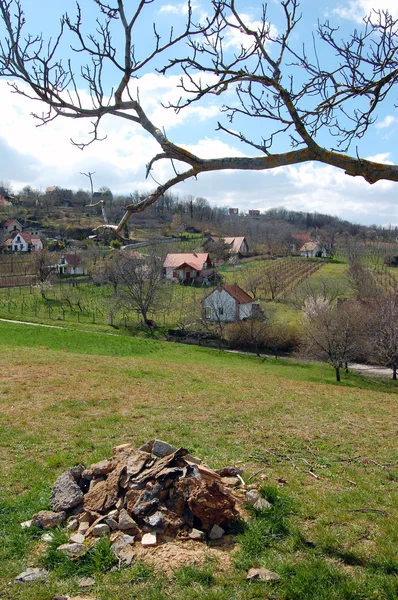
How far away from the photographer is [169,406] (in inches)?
411

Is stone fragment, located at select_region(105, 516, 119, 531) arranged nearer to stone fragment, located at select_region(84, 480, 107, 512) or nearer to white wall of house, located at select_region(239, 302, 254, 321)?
stone fragment, located at select_region(84, 480, 107, 512)

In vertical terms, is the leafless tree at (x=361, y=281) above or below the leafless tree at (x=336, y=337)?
above

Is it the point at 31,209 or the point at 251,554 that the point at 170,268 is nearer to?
the point at 31,209

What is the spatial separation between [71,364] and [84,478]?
1165 cm

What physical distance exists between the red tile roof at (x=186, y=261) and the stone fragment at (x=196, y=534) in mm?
59912

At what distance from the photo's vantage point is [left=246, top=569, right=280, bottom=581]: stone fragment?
374 centimetres

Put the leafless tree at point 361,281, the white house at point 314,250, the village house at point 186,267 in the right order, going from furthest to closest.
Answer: the white house at point 314,250 < the village house at point 186,267 < the leafless tree at point 361,281

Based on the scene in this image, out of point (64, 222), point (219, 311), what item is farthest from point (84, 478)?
point (64, 222)

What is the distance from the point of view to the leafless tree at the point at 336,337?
2681 centimetres

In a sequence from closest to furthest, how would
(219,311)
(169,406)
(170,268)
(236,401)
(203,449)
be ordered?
(203,449)
(169,406)
(236,401)
(219,311)
(170,268)

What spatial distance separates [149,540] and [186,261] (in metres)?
60.9

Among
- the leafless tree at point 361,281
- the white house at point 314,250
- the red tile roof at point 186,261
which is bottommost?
the leafless tree at point 361,281

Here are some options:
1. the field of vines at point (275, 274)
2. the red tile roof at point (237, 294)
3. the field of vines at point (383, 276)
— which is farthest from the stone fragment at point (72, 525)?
the field of vines at point (383, 276)

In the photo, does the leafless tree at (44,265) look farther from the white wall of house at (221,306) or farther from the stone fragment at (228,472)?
the stone fragment at (228,472)
